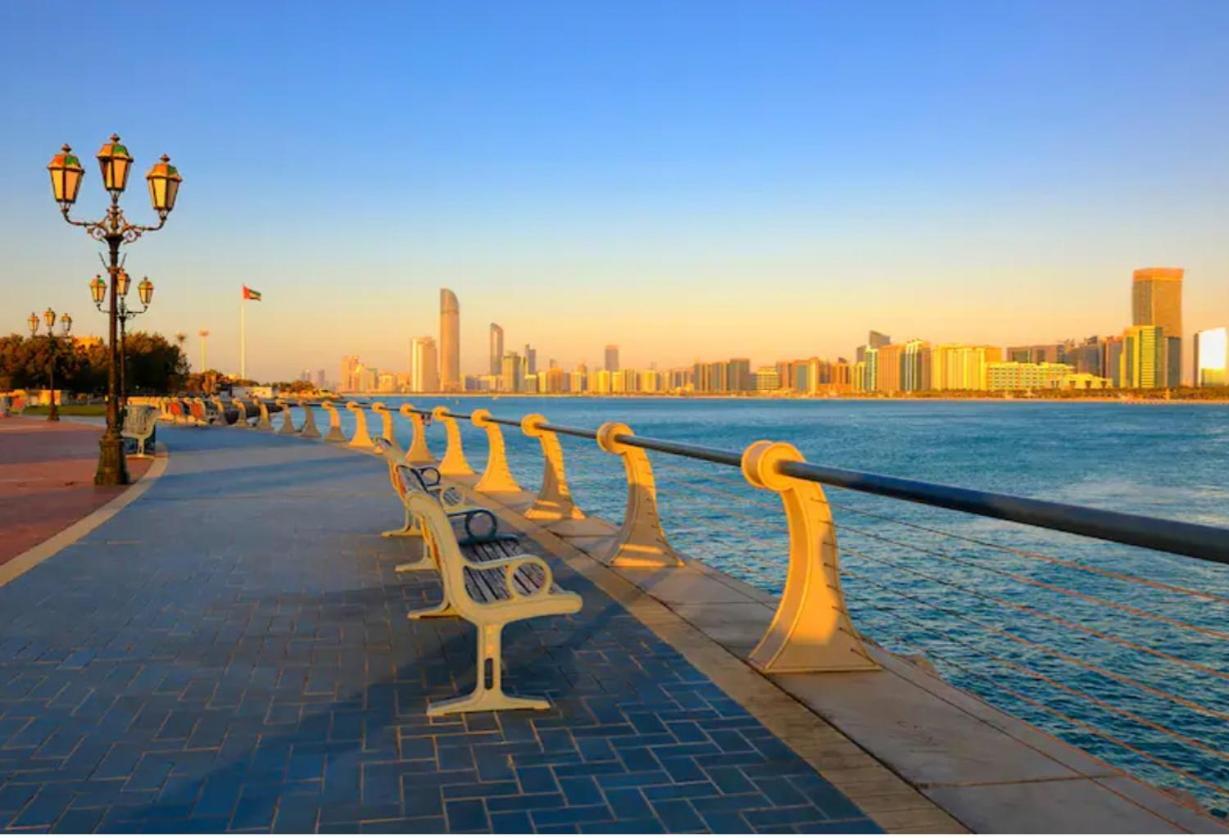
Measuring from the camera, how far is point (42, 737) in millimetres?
4238

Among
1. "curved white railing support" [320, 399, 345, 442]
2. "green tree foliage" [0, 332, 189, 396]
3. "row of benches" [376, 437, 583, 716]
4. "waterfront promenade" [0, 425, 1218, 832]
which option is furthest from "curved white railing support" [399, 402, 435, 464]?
"green tree foliage" [0, 332, 189, 396]

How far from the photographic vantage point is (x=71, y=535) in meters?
10.2

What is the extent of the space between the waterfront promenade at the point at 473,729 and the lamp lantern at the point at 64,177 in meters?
8.88

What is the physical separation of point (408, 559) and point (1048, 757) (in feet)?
20.1

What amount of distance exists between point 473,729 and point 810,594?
189 centimetres

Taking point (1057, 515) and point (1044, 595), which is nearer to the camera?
point (1057, 515)

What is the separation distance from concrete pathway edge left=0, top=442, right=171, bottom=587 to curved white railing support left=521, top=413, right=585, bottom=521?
4.62 meters

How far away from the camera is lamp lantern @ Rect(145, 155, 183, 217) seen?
1482 cm

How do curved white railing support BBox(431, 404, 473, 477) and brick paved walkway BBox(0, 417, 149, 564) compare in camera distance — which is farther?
curved white railing support BBox(431, 404, 473, 477)

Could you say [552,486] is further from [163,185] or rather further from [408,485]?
[163,185]

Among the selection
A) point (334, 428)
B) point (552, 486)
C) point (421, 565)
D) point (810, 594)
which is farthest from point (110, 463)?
point (810, 594)

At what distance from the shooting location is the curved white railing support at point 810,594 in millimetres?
5148

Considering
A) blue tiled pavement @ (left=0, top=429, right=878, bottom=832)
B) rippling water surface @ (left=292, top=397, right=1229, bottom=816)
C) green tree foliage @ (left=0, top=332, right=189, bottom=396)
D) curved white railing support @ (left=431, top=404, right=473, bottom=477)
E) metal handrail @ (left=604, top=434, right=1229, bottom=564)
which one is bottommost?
rippling water surface @ (left=292, top=397, right=1229, bottom=816)

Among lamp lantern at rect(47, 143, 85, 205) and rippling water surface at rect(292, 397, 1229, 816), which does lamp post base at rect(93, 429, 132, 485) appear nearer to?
lamp lantern at rect(47, 143, 85, 205)
